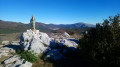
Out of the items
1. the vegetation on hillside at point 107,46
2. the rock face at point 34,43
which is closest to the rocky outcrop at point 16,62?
the rock face at point 34,43

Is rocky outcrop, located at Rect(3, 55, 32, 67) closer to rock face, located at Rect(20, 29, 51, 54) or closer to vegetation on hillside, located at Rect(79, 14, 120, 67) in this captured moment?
rock face, located at Rect(20, 29, 51, 54)

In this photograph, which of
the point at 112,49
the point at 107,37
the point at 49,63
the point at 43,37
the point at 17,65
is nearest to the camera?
the point at 112,49

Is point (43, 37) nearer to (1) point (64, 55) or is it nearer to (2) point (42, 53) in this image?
(2) point (42, 53)

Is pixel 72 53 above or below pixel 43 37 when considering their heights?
below

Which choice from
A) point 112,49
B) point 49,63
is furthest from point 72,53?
point 112,49

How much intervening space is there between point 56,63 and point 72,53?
3.85 meters

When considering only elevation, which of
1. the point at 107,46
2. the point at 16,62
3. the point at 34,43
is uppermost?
the point at 107,46

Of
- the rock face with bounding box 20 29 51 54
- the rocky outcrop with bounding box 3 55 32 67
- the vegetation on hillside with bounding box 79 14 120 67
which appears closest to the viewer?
the vegetation on hillside with bounding box 79 14 120 67

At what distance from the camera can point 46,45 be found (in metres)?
17.8

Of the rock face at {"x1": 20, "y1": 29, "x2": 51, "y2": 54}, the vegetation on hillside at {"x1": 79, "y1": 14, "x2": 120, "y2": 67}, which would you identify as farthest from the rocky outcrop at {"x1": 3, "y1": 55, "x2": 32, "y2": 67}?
the vegetation on hillside at {"x1": 79, "y1": 14, "x2": 120, "y2": 67}

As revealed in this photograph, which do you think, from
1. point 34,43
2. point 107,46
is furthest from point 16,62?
point 107,46

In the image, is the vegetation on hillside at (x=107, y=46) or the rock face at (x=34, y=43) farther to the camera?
the rock face at (x=34, y=43)

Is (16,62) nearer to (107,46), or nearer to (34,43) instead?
(34,43)

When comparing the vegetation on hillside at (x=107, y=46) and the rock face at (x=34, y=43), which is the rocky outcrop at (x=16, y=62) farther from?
the vegetation on hillside at (x=107, y=46)
